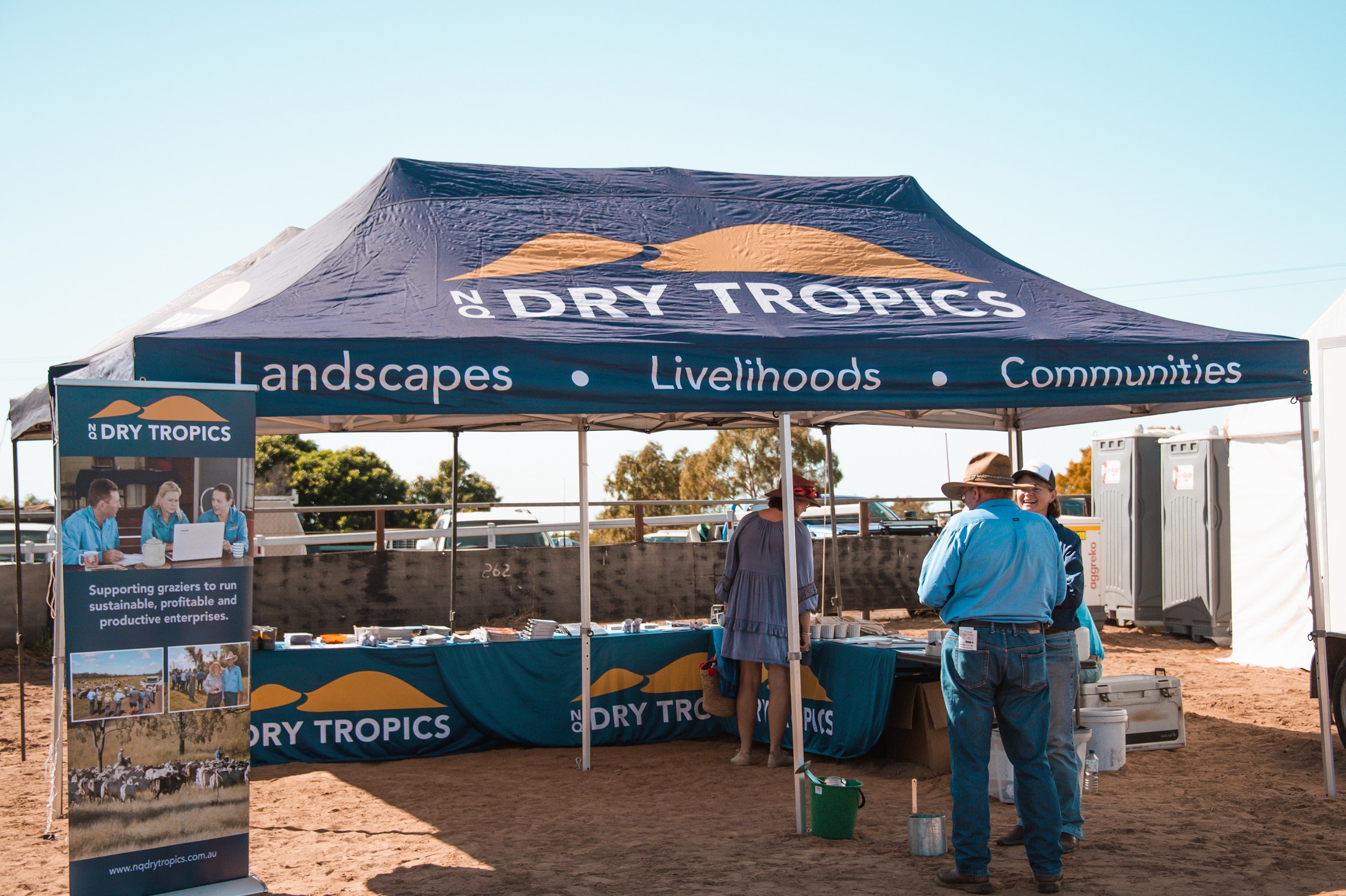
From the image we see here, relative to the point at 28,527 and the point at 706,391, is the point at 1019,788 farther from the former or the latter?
the point at 28,527

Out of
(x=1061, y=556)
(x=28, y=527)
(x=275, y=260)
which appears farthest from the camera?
(x=28, y=527)

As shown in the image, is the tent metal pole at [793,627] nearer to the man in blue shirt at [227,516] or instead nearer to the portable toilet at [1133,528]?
the man in blue shirt at [227,516]

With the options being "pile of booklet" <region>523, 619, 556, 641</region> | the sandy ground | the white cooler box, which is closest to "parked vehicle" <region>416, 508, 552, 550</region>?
"pile of booklet" <region>523, 619, 556, 641</region>

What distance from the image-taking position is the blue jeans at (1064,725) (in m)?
4.88

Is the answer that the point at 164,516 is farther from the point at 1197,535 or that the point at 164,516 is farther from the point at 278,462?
the point at 278,462

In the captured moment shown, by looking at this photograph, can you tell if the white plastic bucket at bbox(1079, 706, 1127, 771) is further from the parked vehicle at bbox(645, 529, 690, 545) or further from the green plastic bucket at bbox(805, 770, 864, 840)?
the parked vehicle at bbox(645, 529, 690, 545)

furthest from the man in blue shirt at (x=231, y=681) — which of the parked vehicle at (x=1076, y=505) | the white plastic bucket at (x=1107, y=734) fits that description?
the parked vehicle at (x=1076, y=505)

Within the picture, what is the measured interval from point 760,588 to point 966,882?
8.47ft

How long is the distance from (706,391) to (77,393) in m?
2.55

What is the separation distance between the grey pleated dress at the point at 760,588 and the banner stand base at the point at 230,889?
319cm

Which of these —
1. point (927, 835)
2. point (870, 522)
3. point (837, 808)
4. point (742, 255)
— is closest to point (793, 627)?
point (837, 808)

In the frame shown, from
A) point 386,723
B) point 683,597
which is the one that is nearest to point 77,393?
point 386,723

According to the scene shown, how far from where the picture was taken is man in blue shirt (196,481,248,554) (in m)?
4.44

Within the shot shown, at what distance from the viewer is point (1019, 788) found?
454 cm
